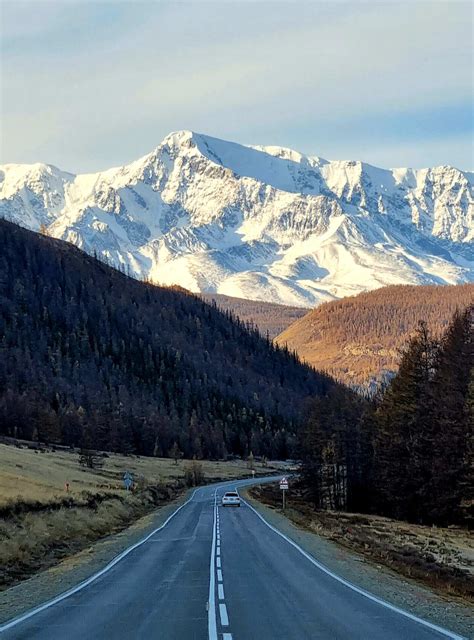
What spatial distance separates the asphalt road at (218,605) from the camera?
52.6 ft

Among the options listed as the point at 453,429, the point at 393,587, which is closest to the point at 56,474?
the point at 453,429

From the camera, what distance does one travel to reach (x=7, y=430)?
12056cm

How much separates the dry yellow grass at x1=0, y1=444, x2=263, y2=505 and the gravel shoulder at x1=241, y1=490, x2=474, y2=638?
1540cm

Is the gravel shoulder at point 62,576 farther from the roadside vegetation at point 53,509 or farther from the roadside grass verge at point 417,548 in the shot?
the roadside grass verge at point 417,548

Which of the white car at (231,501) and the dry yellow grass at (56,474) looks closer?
the dry yellow grass at (56,474)

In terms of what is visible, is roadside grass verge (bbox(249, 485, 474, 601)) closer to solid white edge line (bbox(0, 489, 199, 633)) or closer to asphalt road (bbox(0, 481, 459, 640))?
asphalt road (bbox(0, 481, 459, 640))

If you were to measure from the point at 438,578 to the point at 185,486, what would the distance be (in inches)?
3046

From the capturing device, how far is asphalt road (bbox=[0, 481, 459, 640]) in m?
16.0

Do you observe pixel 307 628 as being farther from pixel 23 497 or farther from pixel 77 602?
pixel 23 497

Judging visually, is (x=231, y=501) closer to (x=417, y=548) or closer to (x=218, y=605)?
(x=417, y=548)

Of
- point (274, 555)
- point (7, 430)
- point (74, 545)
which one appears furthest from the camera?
point (7, 430)

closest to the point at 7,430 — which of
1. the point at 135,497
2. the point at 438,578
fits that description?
the point at 135,497

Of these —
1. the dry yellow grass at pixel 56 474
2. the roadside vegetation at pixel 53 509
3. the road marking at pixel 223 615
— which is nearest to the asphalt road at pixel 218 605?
the road marking at pixel 223 615

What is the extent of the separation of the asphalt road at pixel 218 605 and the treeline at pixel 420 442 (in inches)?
914
